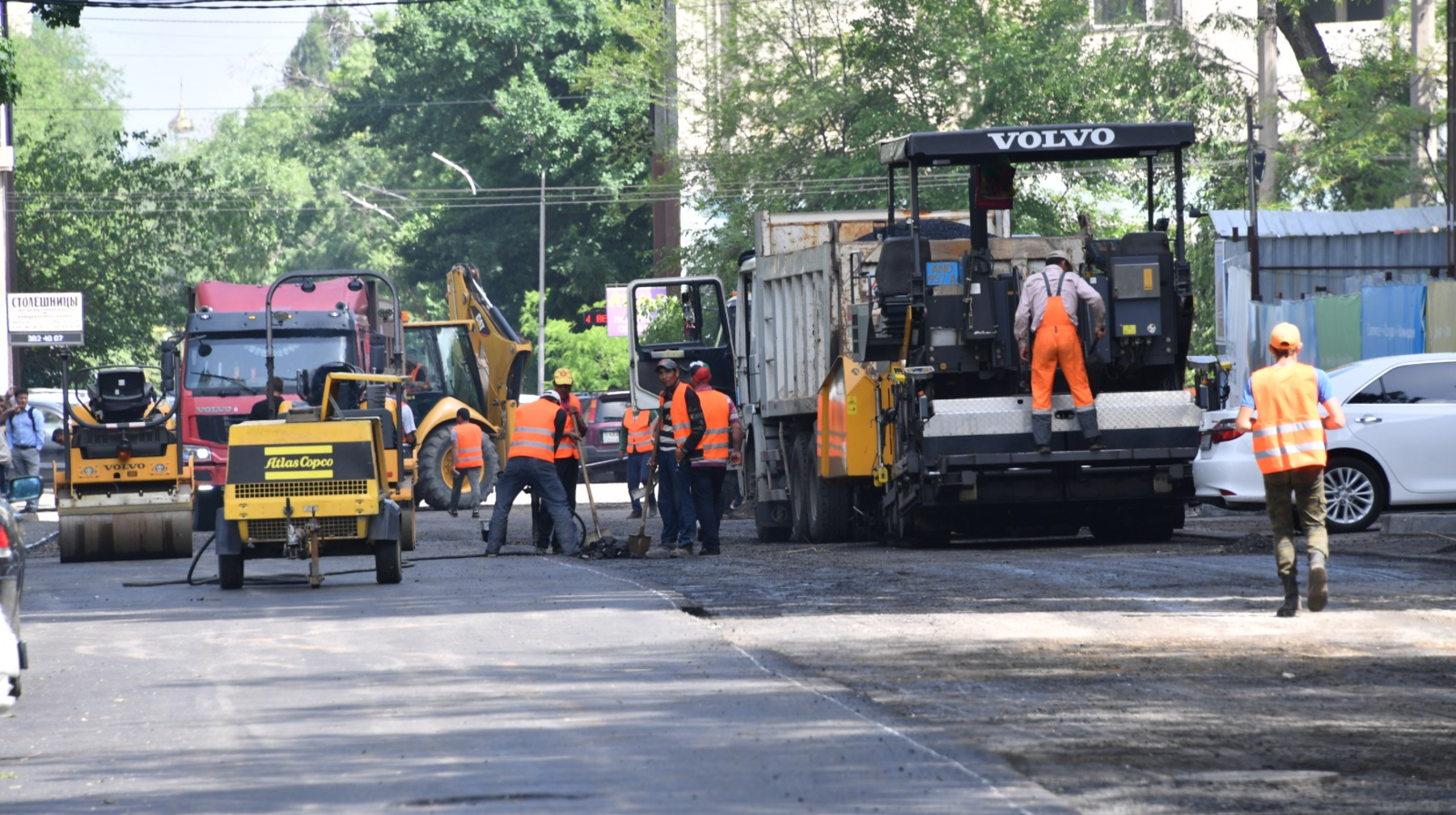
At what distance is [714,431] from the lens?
728 inches

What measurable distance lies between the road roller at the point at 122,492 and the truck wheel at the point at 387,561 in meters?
5.12

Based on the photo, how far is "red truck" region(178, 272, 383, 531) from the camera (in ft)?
81.5

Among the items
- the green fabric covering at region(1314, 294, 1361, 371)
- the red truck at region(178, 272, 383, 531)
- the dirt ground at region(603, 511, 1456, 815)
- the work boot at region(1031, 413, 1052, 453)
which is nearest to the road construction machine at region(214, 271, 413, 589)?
the dirt ground at region(603, 511, 1456, 815)

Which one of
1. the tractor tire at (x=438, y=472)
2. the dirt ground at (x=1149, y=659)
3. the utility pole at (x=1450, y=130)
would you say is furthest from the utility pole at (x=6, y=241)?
the dirt ground at (x=1149, y=659)

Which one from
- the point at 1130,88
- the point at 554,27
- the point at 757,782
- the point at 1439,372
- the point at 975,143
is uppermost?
the point at 554,27

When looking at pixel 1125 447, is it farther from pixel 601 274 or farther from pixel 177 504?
pixel 601 274

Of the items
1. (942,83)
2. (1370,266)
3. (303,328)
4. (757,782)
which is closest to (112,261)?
(942,83)

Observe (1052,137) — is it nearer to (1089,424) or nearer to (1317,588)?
(1089,424)

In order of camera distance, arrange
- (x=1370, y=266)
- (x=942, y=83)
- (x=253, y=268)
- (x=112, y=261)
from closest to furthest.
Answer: (x=1370, y=266), (x=942, y=83), (x=112, y=261), (x=253, y=268)

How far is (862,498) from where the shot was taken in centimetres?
1944

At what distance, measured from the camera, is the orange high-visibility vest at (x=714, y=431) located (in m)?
18.4

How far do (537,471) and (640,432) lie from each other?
26.6ft

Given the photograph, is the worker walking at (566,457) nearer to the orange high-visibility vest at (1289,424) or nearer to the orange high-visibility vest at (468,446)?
the orange high-visibility vest at (1289,424)

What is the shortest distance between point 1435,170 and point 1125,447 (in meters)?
24.1
